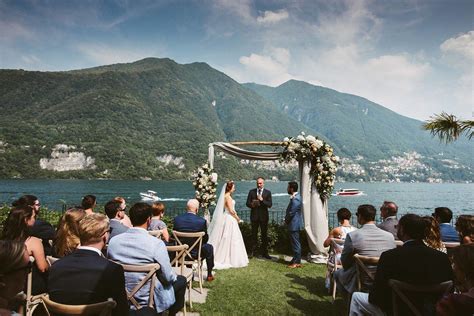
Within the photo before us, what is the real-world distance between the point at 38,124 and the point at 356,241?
172362 millimetres

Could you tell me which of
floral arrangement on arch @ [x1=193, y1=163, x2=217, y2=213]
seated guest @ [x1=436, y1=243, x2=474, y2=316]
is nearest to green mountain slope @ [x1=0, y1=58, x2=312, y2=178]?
floral arrangement on arch @ [x1=193, y1=163, x2=217, y2=213]

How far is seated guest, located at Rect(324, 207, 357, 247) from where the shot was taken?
5578 millimetres

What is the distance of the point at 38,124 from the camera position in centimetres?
14775

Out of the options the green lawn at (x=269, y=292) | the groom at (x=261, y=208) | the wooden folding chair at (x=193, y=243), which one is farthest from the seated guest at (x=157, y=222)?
the groom at (x=261, y=208)

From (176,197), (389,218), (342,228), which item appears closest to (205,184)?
(342,228)

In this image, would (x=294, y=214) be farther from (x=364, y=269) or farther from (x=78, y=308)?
(x=78, y=308)

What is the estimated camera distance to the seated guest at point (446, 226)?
5016 mm

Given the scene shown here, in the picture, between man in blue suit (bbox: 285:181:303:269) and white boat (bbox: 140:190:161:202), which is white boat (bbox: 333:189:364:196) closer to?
white boat (bbox: 140:190:161:202)

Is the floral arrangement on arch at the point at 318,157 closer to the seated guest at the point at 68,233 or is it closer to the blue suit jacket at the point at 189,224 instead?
the blue suit jacket at the point at 189,224

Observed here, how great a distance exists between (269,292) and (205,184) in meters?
4.19

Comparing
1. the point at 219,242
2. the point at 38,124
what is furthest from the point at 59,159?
the point at 219,242

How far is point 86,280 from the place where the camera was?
2443 millimetres

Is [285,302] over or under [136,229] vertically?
under

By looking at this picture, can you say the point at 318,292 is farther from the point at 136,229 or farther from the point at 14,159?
the point at 14,159
